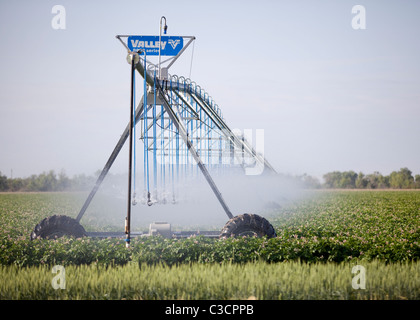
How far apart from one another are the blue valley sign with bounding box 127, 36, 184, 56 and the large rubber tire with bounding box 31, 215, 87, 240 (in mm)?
6642

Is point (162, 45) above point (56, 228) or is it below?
above

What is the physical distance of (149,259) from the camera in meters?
9.19

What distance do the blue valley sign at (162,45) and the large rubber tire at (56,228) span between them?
21.8 ft

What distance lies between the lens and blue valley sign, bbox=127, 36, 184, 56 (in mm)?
14883

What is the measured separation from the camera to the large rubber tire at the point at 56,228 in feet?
38.9

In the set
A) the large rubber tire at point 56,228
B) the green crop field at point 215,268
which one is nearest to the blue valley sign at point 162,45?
the large rubber tire at point 56,228

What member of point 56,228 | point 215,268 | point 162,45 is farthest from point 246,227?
point 162,45

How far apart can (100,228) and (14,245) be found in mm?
9813

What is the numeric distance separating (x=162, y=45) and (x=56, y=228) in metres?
7.36

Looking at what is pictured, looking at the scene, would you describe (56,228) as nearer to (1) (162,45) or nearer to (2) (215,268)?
(2) (215,268)

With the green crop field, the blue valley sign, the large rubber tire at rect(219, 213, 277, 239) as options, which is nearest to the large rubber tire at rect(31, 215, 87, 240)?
the green crop field

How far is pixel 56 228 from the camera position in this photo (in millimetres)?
11945
